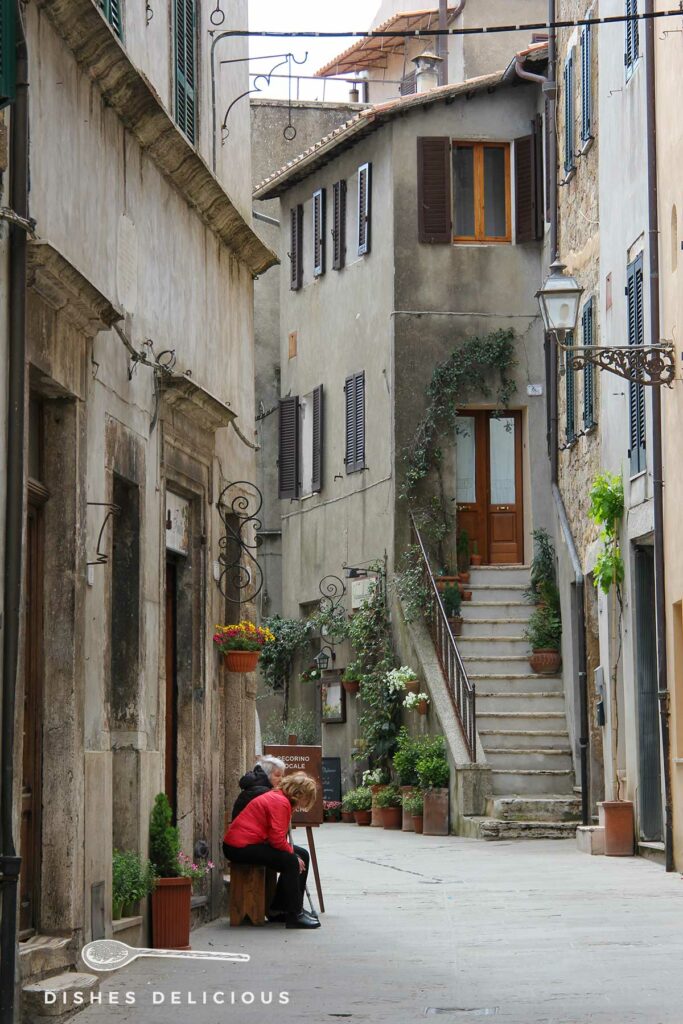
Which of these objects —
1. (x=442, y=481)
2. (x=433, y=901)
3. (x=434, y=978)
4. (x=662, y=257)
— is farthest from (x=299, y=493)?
(x=434, y=978)

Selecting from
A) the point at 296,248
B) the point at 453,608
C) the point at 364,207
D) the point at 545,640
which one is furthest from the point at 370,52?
the point at 545,640

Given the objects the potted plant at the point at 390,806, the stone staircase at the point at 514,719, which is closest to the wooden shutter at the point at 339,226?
the stone staircase at the point at 514,719

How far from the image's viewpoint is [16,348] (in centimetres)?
762

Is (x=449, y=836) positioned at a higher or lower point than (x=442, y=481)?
lower

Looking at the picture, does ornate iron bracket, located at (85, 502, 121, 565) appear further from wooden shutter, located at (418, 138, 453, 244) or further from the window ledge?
wooden shutter, located at (418, 138, 453, 244)

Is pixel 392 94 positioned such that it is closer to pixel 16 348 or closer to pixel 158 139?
pixel 158 139

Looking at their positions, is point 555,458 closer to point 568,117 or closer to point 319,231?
point 568,117

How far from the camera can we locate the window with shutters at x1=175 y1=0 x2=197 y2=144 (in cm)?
1195

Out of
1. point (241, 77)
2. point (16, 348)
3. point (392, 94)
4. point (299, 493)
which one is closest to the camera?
point (16, 348)

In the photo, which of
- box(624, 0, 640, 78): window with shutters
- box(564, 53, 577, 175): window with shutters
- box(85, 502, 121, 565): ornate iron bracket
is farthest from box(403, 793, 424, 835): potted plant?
box(85, 502, 121, 565): ornate iron bracket

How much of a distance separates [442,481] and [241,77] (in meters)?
11.2

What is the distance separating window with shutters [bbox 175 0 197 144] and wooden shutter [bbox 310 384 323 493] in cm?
1511

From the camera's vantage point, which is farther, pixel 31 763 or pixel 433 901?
pixel 433 901

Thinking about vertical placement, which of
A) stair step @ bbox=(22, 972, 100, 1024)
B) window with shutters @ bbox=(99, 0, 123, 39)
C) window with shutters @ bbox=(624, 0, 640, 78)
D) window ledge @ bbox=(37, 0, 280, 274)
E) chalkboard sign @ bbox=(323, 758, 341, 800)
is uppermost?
window with shutters @ bbox=(624, 0, 640, 78)
